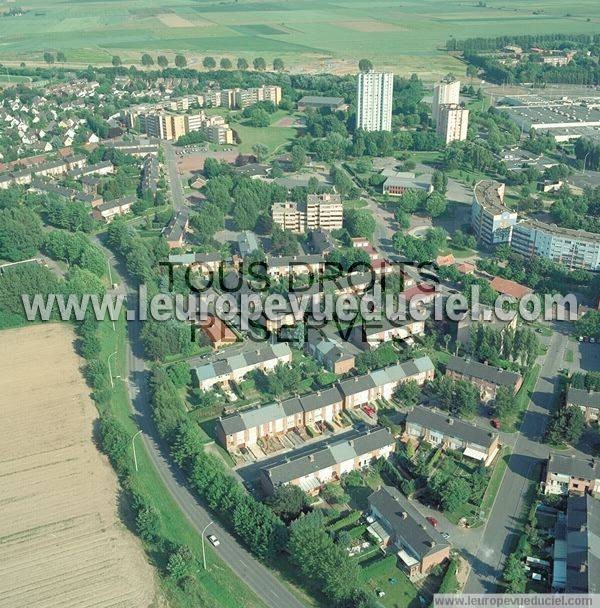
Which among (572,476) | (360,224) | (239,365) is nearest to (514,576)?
(572,476)

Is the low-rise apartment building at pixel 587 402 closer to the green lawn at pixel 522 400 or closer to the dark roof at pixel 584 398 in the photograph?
the dark roof at pixel 584 398

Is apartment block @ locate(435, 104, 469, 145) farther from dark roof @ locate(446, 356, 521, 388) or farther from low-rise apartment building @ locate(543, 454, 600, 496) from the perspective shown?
low-rise apartment building @ locate(543, 454, 600, 496)

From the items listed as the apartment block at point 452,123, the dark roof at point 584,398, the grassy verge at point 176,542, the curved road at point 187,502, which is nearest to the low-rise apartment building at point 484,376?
the dark roof at point 584,398

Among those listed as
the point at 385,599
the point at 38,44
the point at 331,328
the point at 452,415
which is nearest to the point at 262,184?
the point at 331,328

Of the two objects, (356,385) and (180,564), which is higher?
(356,385)

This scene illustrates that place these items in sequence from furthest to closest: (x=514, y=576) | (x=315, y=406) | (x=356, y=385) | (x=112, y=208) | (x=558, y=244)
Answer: (x=112, y=208)
(x=558, y=244)
(x=356, y=385)
(x=315, y=406)
(x=514, y=576)

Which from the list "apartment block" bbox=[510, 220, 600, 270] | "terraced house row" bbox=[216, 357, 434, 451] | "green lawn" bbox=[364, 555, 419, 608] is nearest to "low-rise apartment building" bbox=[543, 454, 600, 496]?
"green lawn" bbox=[364, 555, 419, 608]

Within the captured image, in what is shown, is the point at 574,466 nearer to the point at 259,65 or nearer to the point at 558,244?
the point at 558,244
